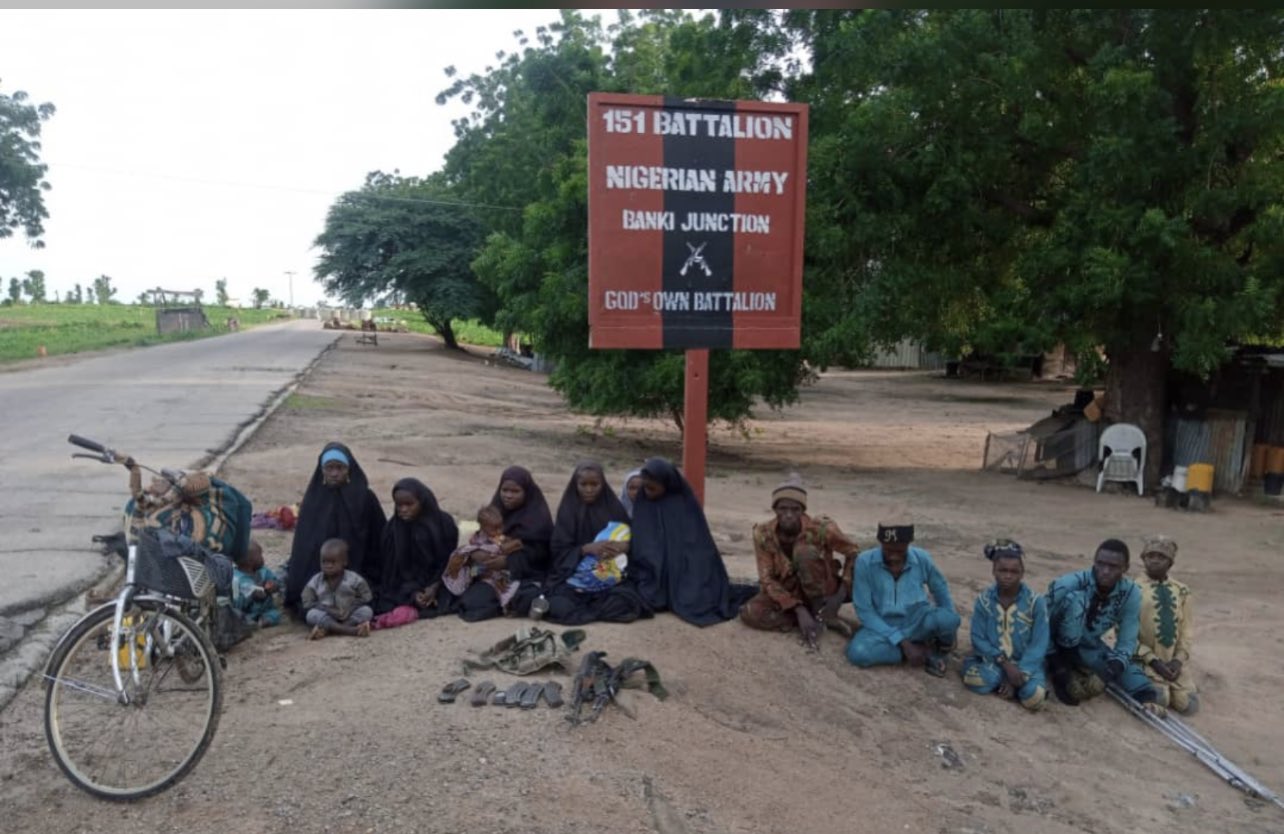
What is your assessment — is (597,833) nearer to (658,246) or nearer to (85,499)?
(658,246)

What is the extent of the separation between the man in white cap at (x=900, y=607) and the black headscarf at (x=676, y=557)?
0.84 m

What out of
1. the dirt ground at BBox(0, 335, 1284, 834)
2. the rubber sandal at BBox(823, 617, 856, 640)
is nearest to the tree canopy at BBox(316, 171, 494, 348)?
the dirt ground at BBox(0, 335, 1284, 834)

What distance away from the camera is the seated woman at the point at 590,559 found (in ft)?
19.0

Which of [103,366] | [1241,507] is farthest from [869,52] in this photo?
[103,366]

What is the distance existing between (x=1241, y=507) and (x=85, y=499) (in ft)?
42.4

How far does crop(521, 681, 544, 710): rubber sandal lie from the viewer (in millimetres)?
4477

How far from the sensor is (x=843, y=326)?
11.9 meters

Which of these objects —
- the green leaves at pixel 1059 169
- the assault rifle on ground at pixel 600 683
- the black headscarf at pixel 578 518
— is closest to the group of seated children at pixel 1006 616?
the black headscarf at pixel 578 518

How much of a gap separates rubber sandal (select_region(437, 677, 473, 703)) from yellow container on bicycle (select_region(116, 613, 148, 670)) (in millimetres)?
1263

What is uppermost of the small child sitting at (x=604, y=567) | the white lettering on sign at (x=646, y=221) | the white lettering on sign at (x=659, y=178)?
the white lettering on sign at (x=659, y=178)

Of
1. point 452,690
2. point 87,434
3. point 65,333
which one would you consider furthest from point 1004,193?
point 65,333

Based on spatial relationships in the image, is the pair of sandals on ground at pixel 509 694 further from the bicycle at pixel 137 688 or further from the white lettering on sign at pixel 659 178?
the white lettering on sign at pixel 659 178

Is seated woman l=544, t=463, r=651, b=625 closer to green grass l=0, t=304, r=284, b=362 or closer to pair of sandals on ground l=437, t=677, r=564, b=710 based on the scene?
pair of sandals on ground l=437, t=677, r=564, b=710

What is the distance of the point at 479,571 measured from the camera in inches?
233
